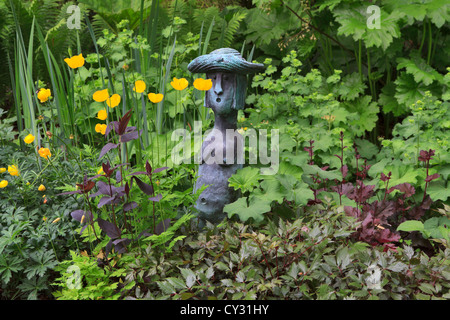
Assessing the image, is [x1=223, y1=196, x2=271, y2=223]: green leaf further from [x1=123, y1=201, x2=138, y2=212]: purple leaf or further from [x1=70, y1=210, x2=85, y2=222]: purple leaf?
[x1=70, y1=210, x2=85, y2=222]: purple leaf

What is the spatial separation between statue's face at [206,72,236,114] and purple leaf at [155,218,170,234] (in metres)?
0.62

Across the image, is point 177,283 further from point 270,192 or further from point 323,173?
point 323,173

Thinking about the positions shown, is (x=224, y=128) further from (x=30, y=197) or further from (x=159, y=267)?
(x=30, y=197)

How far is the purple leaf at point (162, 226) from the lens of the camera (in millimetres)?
1981

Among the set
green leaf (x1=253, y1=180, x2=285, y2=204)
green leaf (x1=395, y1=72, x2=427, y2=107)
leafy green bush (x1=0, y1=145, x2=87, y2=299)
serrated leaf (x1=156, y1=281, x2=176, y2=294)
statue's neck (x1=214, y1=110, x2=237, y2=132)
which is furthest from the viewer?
green leaf (x1=395, y1=72, x2=427, y2=107)

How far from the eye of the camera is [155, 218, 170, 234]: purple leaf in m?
1.98

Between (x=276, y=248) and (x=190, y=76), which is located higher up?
(x=190, y=76)

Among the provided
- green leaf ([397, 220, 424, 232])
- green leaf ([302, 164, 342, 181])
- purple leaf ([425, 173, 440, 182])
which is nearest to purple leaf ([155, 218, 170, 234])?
green leaf ([302, 164, 342, 181])

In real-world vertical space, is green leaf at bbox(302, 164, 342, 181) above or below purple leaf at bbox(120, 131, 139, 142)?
below

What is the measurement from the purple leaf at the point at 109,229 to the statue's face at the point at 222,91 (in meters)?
0.76

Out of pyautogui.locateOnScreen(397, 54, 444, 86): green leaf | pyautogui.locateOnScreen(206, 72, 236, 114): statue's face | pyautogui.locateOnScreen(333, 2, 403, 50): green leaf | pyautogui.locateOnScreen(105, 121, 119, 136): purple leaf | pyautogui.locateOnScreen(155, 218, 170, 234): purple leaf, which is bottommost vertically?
pyautogui.locateOnScreen(155, 218, 170, 234): purple leaf

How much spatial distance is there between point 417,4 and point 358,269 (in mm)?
2138
